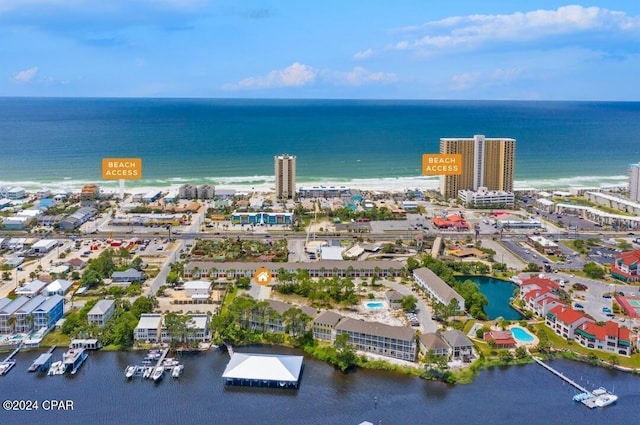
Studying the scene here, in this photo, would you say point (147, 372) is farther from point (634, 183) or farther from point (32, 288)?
point (634, 183)

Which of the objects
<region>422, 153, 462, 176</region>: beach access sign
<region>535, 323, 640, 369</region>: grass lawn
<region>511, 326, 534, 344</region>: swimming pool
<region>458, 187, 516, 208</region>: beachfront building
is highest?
<region>422, 153, 462, 176</region>: beach access sign

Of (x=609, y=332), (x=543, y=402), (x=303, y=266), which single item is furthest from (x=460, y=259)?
(x=543, y=402)

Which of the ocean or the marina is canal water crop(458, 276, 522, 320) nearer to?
the marina

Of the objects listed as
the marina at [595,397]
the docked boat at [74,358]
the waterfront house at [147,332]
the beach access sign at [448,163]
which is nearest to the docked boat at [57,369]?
the docked boat at [74,358]

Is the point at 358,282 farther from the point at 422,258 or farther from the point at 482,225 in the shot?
the point at 482,225

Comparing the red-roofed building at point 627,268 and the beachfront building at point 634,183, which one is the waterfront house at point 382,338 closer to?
the red-roofed building at point 627,268

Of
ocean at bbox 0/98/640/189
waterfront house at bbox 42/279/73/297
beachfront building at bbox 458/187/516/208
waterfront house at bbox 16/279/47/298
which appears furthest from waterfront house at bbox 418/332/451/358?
ocean at bbox 0/98/640/189
